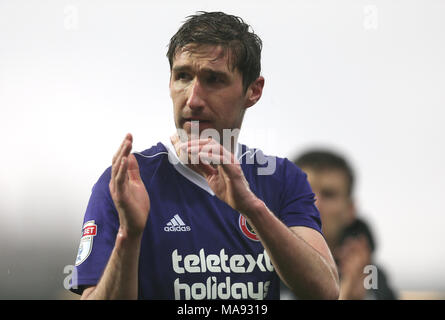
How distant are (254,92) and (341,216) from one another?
221 cm

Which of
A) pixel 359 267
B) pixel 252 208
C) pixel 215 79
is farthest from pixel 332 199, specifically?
pixel 252 208

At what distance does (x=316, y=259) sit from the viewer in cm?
211

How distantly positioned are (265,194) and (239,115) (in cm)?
39

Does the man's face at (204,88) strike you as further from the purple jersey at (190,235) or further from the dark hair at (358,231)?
the dark hair at (358,231)

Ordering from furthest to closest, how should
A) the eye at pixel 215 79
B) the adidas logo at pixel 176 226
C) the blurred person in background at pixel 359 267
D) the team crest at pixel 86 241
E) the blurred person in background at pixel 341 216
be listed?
1. the blurred person in background at pixel 341 216
2. the blurred person in background at pixel 359 267
3. the eye at pixel 215 79
4. the adidas logo at pixel 176 226
5. the team crest at pixel 86 241

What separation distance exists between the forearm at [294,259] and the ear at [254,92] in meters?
0.82

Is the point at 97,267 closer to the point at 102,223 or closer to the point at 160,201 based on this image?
the point at 102,223

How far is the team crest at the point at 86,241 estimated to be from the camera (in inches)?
83.4

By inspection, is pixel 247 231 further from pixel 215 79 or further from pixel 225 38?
pixel 225 38

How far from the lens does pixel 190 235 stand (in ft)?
7.41

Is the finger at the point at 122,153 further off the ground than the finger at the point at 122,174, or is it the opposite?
the finger at the point at 122,153

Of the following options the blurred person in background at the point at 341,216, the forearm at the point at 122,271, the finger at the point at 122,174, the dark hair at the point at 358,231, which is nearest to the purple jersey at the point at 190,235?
Answer: the forearm at the point at 122,271
